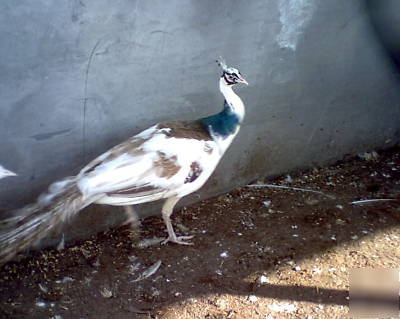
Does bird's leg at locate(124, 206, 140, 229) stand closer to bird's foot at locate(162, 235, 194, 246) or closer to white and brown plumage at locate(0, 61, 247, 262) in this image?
bird's foot at locate(162, 235, 194, 246)

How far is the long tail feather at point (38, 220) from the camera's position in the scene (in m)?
2.33

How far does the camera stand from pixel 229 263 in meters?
2.73

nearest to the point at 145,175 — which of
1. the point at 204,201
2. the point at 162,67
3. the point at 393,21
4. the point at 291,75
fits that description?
the point at 162,67

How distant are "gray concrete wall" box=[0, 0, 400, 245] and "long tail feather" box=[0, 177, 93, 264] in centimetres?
19

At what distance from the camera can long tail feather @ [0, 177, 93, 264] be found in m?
2.33

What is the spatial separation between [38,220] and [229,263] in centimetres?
95

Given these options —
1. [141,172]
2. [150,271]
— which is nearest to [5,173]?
[141,172]

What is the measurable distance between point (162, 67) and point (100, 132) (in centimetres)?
44

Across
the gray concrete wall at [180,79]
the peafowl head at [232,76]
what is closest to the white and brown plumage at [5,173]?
the gray concrete wall at [180,79]

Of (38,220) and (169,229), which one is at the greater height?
(38,220)

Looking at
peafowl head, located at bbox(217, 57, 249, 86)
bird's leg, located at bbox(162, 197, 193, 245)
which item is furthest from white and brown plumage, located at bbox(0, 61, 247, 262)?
bird's leg, located at bbox(162, 197, 193, 245)

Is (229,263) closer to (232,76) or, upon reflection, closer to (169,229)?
(169,229)

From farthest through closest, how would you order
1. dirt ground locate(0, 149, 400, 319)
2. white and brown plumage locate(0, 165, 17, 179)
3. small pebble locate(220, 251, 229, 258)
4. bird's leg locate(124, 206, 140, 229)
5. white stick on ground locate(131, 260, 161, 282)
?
bird's leg locate(124, 206, 140, 229) < small pebble locate(220, 251, 229, 258) < white stick on ground locate(131, 260, 161, 282) < dirt ground locate(0, 149, 400, 319) < white and brown plumage locate(0, 165, 17, 179)

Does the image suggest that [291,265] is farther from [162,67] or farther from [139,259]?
[162,67]
